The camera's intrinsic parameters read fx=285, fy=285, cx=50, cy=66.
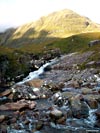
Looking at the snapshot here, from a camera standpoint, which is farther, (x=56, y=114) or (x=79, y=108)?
(x=79, y=108)

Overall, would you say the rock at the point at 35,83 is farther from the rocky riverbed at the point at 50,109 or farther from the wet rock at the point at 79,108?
the wet rock at the point at 79,108

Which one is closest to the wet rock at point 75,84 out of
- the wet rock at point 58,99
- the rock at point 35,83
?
the rock at point 35,83

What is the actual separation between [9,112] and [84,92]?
17936 millimetres

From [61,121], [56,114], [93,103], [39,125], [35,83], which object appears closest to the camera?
[39,125]

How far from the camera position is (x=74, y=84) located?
71750 mm

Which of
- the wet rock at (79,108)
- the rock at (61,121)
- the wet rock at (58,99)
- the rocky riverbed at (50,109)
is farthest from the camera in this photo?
the wet rock at (58,99)

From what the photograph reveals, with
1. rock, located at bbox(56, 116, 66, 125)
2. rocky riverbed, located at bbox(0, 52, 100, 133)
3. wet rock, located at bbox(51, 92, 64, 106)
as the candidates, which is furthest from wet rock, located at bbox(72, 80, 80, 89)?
rock, located at bbox(56, 116, 66, 125)

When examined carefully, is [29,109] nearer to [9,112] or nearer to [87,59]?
[9,112]

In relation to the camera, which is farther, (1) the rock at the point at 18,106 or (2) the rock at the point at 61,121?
(1) the rock at the point at 18,106

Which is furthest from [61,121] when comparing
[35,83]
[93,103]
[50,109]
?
[35,83]

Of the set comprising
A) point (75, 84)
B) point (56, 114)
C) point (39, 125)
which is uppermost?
point (39, 125)

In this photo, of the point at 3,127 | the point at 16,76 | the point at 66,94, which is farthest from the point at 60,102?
the point at 16,76

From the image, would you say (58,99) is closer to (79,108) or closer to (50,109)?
(50,109)

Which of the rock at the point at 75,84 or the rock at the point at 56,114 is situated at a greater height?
the rock at the point at 56,114
